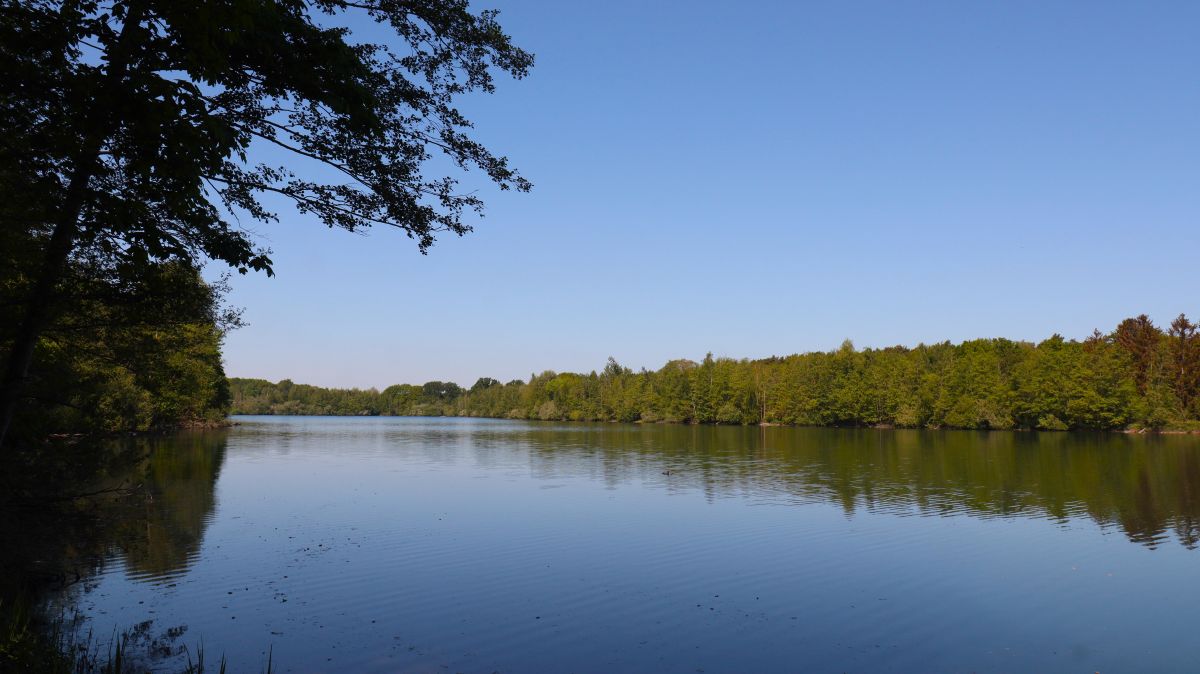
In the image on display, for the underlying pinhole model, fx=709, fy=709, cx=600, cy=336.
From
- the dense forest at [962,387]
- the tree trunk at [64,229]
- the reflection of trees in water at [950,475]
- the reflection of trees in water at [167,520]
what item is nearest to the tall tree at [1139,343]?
the dense forest at [962,387]

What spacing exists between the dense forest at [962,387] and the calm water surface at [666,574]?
66.7 metres

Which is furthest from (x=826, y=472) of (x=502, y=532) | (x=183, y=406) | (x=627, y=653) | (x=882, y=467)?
(x=183, y=406)

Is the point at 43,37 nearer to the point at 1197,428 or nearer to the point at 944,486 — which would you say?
the point at 944,486

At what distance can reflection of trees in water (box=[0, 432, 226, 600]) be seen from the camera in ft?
44.2

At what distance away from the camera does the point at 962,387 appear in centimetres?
10531

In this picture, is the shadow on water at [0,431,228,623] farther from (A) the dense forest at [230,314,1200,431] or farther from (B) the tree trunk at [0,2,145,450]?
(A) the dense forest at [230,314,1200,431]

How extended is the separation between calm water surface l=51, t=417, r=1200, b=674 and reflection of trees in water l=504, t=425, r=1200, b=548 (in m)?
0.32

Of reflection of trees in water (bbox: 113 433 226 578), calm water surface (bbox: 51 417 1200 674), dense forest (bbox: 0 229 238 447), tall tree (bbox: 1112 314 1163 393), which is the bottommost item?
calm water surface (bbox: 51 417 1200 674)

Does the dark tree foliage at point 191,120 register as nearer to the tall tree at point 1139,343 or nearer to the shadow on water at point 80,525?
the shadow on water at point 80,525

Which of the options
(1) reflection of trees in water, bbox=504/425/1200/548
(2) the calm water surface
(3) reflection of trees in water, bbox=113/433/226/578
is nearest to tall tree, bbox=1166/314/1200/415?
(1) reflection of trees in water, bbox=504/425/1200/548

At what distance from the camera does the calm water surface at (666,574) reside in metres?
12.0

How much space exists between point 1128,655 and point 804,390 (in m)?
115

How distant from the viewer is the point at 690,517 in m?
25.7

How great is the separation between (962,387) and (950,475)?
74.6 metres
